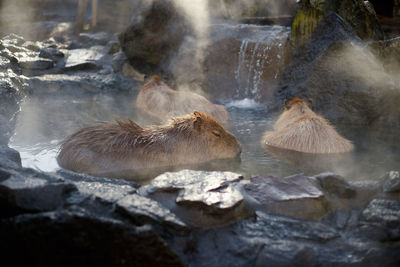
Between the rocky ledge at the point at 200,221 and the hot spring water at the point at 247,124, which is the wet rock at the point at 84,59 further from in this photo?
the rocky ledge at the point at 200,221

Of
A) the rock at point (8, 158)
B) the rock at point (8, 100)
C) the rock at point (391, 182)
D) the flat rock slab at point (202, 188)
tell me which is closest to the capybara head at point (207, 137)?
the flat rock slab at point (202, 188)

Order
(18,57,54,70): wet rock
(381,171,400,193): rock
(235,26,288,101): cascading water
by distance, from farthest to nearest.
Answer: (18,57,54,70): wet rock → (235,26,288,101): cascading water → (381,171,400,193): rock

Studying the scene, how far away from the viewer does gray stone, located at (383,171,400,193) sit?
2320 mm

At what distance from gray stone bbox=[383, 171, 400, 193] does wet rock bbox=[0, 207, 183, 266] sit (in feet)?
4.87

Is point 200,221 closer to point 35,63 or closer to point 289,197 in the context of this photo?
point 289,197

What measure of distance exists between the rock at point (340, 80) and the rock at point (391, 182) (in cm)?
279

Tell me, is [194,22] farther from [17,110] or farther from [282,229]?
[282,229]

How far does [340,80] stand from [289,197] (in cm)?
382

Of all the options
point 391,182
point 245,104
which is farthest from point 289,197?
point 245,104

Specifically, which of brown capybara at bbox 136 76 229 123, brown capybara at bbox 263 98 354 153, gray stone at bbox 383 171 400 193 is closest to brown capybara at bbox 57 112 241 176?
brown capybara at bbox 263 98 354 153

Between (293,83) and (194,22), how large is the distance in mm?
3178

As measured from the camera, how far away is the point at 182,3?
838 cm

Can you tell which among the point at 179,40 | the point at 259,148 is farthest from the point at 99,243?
the point at 179,40

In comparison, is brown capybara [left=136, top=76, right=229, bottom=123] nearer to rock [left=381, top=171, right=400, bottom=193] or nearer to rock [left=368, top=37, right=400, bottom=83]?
rock [left=368, top=37, right=400, bottom=83]
